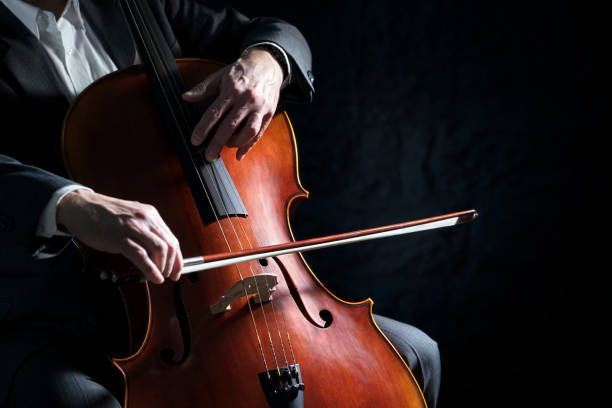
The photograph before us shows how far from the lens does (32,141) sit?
2.28 ft

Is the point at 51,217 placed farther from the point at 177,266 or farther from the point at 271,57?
the point at 271,57

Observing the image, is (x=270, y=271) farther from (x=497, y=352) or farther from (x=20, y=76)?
(x=497, y=352)

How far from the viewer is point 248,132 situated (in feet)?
2.29

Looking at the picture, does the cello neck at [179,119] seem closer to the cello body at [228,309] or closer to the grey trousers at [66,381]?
the cello body at [228,309]

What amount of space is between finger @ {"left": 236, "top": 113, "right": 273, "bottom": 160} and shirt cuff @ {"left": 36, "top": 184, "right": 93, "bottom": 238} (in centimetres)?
24

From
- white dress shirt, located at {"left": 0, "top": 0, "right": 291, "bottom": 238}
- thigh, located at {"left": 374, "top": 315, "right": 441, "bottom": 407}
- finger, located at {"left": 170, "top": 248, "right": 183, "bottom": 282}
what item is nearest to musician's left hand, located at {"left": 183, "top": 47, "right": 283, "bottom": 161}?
white dress shirt, located at {"left": 0, "top": 0, "right": 291, "bottom": 238}

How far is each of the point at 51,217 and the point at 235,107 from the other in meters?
0.29

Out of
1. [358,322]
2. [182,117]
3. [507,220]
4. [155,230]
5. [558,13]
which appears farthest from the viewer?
[507,220]

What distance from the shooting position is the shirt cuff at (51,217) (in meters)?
0.53

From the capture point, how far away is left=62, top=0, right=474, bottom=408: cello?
1.70 ft

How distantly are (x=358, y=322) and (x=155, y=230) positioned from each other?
11.2 inches

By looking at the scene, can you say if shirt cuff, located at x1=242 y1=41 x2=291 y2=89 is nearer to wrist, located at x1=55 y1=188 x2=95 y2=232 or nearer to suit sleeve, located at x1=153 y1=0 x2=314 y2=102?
suit sleeve, located at x1=153 y1=0 x2=314 y2=102

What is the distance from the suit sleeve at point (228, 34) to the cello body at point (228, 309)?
159 millimetres

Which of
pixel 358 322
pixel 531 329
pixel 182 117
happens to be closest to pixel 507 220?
pixel 531 329
